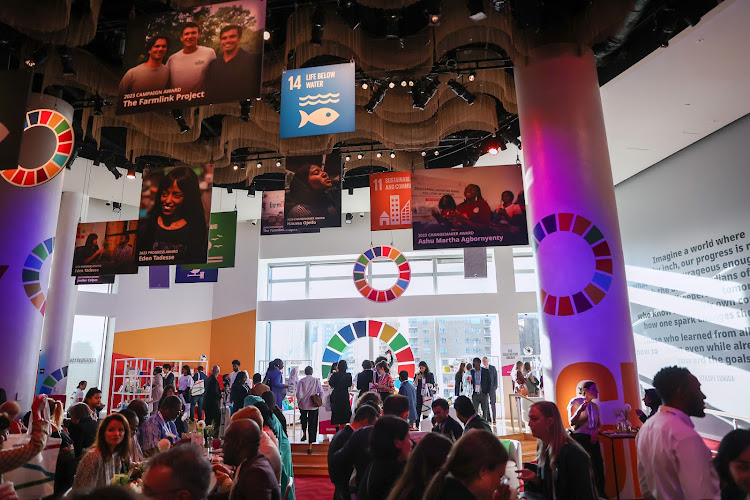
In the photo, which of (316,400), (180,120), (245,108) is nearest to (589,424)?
(316,400)

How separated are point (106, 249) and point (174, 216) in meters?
3.13

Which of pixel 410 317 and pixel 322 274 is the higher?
pixel 322 274

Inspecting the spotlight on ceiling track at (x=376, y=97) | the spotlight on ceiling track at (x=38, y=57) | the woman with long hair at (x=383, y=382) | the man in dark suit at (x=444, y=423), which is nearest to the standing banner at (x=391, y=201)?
the spotlight on ceiling track at (x=376, y=97)

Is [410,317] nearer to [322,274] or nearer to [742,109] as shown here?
[322,274]

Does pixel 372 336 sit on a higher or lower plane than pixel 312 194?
lower

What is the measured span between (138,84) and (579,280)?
5654 mm

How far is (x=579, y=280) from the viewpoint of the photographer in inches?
263

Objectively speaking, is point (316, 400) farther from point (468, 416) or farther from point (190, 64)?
point (190, 64)

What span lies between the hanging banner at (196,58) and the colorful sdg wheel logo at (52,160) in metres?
2.13

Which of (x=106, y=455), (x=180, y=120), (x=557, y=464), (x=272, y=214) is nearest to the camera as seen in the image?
(x=557, y=464)

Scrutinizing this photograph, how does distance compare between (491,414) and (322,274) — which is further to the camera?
(322,274)

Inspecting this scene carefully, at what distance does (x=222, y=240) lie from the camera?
35.3ft

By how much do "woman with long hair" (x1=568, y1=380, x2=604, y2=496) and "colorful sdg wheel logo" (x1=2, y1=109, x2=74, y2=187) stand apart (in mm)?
7159

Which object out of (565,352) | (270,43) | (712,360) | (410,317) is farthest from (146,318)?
(712,360)
